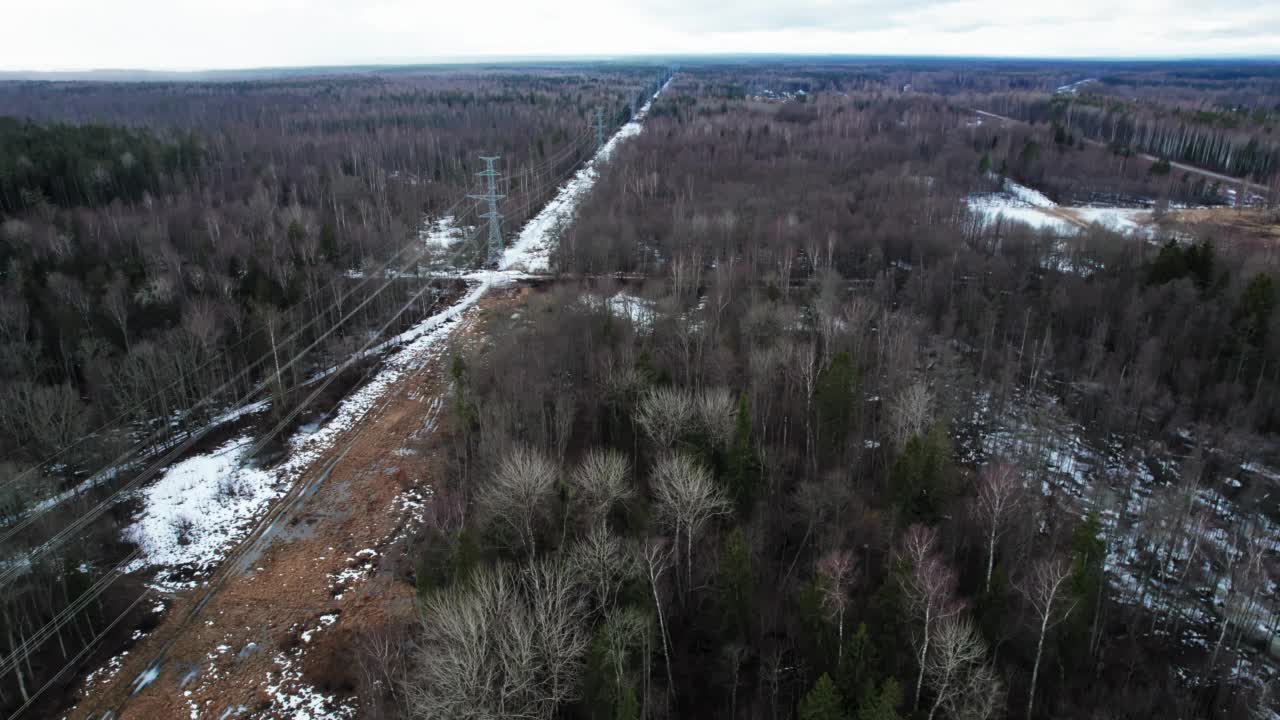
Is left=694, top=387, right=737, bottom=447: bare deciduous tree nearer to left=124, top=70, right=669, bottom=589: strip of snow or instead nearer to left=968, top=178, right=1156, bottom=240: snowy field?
left=124, top=70, right=669, bottom=589: strip of snow

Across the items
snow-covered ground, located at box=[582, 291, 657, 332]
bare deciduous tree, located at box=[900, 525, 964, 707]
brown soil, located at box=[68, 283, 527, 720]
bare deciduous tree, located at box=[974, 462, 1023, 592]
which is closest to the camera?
bare deciduous tree, located at box=[900, 525, 964, 707]

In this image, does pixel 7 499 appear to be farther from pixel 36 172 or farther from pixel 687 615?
pixel 36 172

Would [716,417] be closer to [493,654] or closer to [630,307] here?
[493,654]

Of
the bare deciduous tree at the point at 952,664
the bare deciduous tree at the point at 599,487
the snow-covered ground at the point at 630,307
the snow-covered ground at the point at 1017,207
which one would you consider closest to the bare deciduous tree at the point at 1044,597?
the bare deciduous tree at the point at 952,664

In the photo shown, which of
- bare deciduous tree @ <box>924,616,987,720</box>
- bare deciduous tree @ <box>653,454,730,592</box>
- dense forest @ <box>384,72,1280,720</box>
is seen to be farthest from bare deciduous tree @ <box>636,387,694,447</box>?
bare deciduous tree @ <box>924,616,987,720</box>

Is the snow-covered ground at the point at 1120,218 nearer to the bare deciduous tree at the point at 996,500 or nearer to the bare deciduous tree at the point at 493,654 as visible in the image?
the bare deciduous tree at the point at 996,500

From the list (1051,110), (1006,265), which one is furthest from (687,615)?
(1051,110)
